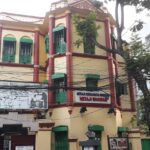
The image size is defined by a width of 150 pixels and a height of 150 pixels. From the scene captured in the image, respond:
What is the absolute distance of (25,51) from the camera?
21.9 m

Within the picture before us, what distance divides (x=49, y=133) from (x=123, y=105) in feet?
21.9

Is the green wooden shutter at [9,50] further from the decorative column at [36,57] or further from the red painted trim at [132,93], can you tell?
the red painted trim at [132,93]

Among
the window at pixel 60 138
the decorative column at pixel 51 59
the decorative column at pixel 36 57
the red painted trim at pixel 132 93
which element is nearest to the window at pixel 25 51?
the decorative column at pixel 36 57

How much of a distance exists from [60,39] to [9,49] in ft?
12.1

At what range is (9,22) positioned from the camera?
21.7 metres

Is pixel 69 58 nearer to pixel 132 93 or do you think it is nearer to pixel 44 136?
pixel 44 136

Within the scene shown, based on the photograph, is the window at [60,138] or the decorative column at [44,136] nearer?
the decorative column at [44,136]

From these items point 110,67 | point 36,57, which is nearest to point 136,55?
point 110,67

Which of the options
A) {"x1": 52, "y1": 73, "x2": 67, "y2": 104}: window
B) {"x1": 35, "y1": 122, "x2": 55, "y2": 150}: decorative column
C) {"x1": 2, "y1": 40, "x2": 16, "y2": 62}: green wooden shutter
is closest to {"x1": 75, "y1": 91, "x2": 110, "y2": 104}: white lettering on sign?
{"x1": 52, "y1": 73, "x2": 67, "y2": 104}: window

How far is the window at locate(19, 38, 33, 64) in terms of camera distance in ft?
70.6

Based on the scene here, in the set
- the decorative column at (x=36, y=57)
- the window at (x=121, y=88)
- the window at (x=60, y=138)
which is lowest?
the window at (x=60, y=138)

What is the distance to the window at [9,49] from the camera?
21172 millimetres

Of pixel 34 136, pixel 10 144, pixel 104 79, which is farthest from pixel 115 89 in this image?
pixel 10 144

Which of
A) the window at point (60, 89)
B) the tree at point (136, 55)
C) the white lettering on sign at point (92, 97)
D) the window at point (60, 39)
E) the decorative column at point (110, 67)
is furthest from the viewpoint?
the window at point (60, 39)
